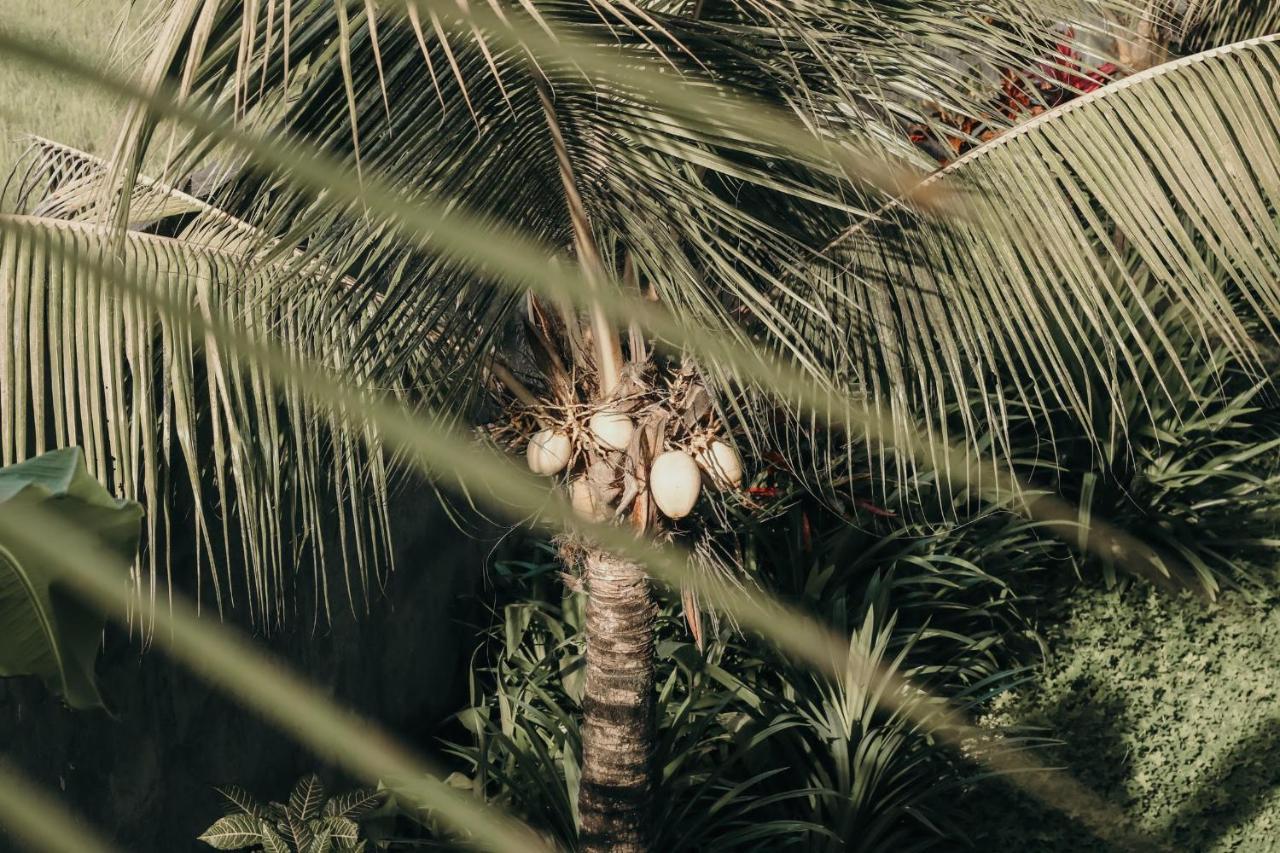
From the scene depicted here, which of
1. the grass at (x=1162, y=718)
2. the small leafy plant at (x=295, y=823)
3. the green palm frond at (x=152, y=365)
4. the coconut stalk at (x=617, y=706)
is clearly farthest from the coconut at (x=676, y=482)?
the grass at (x=1162, y=718)

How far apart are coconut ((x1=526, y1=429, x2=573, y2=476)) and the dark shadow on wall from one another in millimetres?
851

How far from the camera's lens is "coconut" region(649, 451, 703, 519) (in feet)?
7.22

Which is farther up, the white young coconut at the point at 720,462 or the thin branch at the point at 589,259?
the thin branch at the point at 589,259

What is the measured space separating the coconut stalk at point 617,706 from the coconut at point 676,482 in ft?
0.38

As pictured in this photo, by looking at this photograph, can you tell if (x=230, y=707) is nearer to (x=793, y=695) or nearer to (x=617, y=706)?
(x=617, y=706)

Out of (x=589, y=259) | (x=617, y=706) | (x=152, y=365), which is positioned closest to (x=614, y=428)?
(x=589, y=259)

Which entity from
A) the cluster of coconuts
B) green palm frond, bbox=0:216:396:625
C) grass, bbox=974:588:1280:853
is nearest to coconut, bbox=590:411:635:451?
the cluster of coconuts

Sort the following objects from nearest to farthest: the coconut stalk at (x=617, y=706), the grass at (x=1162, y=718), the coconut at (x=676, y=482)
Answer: the coconut at (x=676, y=482) < the coconut stalk at (x=617, y=706) < the grass at (x=1162, y=718)

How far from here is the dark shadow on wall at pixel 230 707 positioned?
232 centimetres

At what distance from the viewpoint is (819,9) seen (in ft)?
6.20

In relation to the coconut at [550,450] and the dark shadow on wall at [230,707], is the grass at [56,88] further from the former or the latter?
the coconut at [550,450]

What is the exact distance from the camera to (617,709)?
2529 mm

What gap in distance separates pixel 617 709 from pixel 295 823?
0.88 metres

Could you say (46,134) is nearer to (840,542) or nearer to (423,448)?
(423,448)
